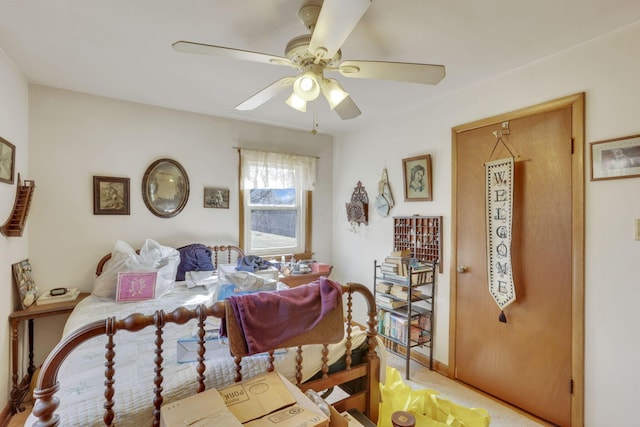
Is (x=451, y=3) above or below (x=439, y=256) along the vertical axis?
above

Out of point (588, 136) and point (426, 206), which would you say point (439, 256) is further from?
point (588, 136)

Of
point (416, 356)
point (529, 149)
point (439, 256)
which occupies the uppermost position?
point (529, 149)

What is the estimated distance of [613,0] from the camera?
1.58m

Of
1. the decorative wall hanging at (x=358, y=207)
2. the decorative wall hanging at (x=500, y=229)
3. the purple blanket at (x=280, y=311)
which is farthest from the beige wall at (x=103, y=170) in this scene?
the decorative wall hanging at (x=500, y=229)

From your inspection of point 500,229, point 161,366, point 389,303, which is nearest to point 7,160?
point 161,366

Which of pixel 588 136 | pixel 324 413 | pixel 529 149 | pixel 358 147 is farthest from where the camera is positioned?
pixel 358 147

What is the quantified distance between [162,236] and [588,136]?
3.69 metres

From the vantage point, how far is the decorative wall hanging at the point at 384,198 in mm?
3441

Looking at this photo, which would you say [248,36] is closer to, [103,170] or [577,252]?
[103,170]

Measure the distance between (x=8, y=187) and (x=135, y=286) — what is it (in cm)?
113

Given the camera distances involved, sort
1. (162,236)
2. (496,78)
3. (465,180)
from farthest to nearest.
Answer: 1. (162,236)
2. (465,180)
3. (496,78)

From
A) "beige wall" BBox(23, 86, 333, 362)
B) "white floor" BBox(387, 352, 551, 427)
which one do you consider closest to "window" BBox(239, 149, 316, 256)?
"beige wall" BBox(23, 86, 333, 362)

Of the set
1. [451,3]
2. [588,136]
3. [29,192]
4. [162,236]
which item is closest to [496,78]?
[588,136]

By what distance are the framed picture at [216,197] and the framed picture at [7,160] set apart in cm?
156
